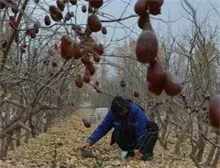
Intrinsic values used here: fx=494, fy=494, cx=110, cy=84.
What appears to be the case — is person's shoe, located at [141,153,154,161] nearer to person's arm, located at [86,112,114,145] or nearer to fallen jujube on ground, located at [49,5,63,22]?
person's arm, located at [86,112,114,145]

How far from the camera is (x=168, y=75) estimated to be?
32.3 inches

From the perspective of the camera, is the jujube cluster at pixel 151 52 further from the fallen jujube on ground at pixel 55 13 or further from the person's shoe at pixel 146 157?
the person's shoe at pixel 146 157

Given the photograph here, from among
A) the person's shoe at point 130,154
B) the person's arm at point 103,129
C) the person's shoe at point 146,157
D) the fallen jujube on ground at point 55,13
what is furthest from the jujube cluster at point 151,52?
the person's shoe at point 130,154

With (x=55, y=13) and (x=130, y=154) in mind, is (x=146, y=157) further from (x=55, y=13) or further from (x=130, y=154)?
(x=55, y=13)

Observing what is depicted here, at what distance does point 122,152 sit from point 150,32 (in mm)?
5012

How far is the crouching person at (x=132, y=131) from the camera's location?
5.21 m

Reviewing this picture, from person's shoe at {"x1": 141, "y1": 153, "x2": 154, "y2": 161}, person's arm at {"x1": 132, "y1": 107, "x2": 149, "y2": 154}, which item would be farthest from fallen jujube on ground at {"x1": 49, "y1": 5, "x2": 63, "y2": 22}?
person's shoe at {"x1": 141, "y1": 153, "x2": 154, "y2": 161}

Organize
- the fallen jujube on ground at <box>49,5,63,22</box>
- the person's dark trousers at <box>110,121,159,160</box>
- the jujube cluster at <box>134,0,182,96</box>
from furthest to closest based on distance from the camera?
the person's dark trousers at <box>110,121,159,160</box> → the fallen jujube on ground at <box>49,5,63,22</box> → the jujube cluster at <box>134,0,182,96</box>

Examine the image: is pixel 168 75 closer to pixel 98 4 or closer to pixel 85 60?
pixel 98 4

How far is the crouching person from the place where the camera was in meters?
5.21

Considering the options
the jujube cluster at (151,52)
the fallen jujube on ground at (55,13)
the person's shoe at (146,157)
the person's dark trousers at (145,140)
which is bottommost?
the person's shoe at (146,157)

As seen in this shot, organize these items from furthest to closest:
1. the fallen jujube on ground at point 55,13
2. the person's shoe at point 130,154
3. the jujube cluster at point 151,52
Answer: the person's shoe at point 130,154, the fallen jujube on ground at point 55,13, the jujube cluster at point 151,52

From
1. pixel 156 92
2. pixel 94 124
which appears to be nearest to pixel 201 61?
pixel 156 92

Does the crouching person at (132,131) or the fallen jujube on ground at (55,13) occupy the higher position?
the fallen jujube on ground at (55,13)
